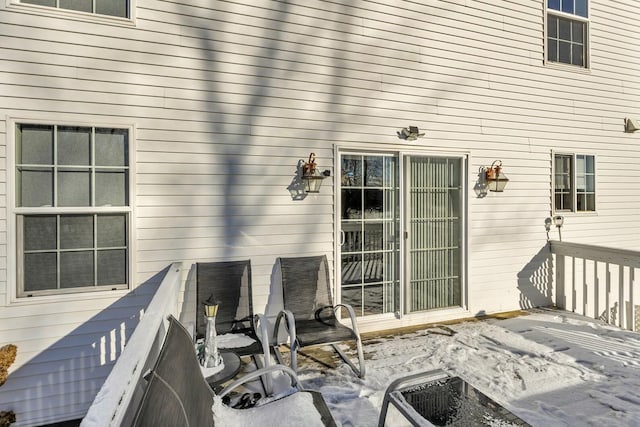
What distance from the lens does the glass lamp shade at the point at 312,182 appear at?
3864mm

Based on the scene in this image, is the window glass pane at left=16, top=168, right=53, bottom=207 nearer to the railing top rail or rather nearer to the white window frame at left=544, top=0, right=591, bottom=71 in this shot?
the railing top rail

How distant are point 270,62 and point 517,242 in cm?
408

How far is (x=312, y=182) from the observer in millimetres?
3896

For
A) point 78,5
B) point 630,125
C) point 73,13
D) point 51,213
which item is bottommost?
point 51,213

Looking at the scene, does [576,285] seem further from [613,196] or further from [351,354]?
[351,354]

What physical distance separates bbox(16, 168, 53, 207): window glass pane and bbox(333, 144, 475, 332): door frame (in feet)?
8.76

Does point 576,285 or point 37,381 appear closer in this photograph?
point 37,381

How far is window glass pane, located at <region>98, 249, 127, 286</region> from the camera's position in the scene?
10.6 ft

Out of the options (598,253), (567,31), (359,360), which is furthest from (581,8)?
(359,360)

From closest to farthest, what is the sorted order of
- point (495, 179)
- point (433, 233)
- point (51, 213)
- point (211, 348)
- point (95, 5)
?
point (211, 348)
point (51, 213)
point (95, 5)
point (433, 233)
point (495, 179)

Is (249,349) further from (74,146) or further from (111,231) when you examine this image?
(74,146)

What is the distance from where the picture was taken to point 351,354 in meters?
3.66

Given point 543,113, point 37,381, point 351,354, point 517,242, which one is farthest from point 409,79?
point 37,381

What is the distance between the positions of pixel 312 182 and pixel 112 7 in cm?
243
